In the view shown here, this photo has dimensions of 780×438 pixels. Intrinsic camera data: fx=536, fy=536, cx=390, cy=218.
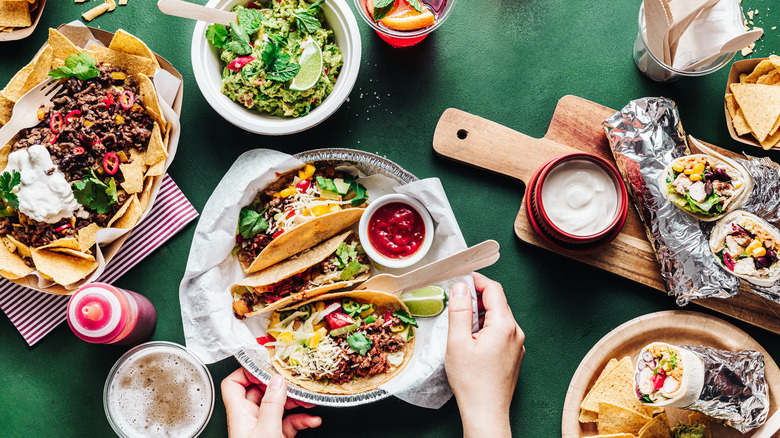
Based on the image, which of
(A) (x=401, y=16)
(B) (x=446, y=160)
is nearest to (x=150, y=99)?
(A) (x=401, y=16)

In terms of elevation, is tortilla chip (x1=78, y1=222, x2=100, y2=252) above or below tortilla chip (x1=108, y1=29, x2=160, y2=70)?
below

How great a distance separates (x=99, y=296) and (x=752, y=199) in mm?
3005

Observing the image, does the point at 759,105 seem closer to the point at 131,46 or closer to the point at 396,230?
the point at 396,230

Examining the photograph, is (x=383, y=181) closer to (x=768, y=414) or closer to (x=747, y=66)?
(x=747, y=66)

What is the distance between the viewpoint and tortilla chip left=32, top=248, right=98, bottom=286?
2348mm

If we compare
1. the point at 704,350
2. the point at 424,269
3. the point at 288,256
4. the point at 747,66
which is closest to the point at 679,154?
the point at 747,66

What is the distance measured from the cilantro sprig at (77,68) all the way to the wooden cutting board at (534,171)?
162cm

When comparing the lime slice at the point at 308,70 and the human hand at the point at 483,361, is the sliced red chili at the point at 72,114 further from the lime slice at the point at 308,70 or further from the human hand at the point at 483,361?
the human hand at the point at 483,361

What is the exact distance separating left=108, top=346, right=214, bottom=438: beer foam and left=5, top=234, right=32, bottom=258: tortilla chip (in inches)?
26.0

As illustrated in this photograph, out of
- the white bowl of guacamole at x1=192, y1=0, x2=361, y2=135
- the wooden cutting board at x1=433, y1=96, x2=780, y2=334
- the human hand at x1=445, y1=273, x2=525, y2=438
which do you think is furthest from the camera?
the wooden cutting board at x1=433, y1=96, x2=780, y2=334

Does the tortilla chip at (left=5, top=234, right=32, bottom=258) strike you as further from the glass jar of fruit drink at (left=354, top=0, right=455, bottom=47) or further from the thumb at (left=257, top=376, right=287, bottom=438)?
the glass jar of fruit drink at (left=354, top=0, right=455, bottom=47)

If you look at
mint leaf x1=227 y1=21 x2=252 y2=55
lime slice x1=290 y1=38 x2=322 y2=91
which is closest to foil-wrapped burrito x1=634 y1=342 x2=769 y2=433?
lime slice x1=290 y1=38 x2=322 y2=91

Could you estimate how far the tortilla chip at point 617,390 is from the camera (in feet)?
8.46

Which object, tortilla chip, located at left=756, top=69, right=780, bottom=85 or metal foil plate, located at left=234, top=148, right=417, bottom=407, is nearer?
metal foil plate, located at left=234, top=148, right=417, bottom=407
